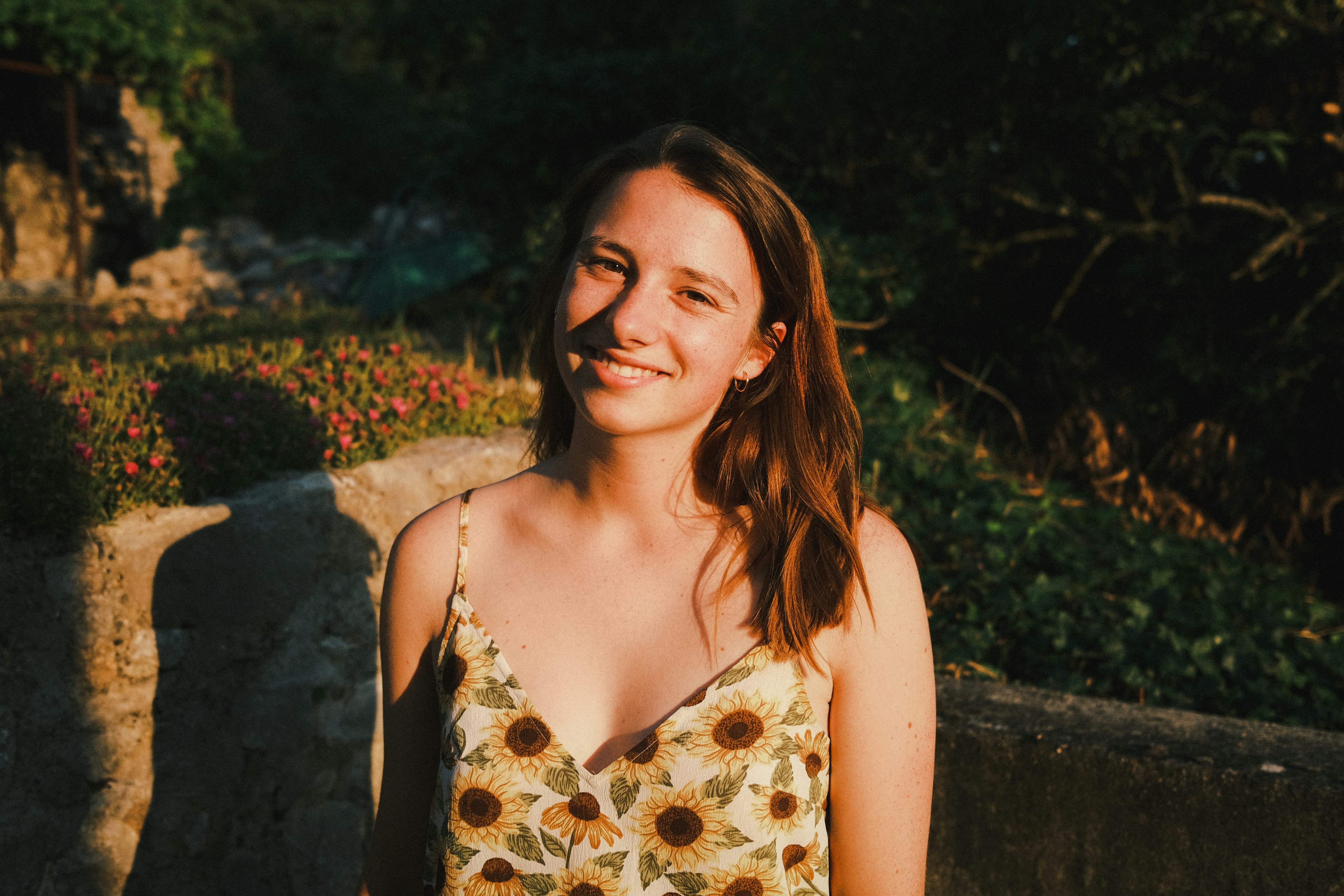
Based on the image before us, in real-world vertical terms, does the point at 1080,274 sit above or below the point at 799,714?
above

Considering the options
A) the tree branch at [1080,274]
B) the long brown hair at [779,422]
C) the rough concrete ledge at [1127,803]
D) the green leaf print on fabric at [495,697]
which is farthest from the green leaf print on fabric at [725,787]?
the tree branch at [1080,274]

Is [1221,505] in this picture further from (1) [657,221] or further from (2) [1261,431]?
(1) [657,221]

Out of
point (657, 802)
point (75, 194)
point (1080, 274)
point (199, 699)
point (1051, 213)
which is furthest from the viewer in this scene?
point (75, 194)

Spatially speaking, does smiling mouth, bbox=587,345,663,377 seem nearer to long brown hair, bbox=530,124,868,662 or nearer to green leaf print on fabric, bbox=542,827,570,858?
long brown hair, bbox=530,124,868,662

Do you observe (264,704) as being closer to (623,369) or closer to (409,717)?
(409,717)

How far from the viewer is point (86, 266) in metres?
11.0

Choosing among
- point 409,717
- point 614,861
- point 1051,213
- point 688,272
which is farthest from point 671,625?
point 1051,213

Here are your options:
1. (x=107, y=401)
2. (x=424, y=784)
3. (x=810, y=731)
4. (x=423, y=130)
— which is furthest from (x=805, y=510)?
(x=423, y=130)

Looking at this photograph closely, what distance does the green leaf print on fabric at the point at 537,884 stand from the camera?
1564mm

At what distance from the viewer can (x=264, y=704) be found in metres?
2.71

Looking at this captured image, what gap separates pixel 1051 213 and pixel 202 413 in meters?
4.93

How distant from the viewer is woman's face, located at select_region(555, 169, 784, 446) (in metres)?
1.59

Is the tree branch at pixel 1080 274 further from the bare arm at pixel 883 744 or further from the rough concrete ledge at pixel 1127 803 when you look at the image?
the bare arm at pixel 883 744

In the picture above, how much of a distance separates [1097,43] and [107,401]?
5.05m
